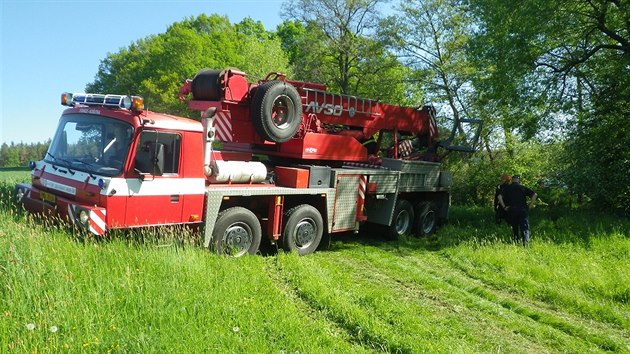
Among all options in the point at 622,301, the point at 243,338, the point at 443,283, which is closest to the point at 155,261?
the point at 243,338

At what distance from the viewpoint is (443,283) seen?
7.71 metres

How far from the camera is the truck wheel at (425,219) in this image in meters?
12.4

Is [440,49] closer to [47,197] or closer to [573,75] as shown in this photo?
[573,75]

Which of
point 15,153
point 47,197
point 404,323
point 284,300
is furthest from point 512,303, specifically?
point 15,153

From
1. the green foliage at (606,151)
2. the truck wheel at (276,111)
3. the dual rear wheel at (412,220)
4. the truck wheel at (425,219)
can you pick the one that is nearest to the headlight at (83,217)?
the truck wheel at (276,111)

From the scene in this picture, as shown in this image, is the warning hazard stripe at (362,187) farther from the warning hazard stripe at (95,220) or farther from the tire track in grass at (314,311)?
the warning hazard stripe at (95,220)

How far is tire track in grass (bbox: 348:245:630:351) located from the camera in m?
5.78

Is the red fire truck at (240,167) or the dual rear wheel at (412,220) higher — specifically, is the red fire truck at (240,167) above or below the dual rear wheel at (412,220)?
above

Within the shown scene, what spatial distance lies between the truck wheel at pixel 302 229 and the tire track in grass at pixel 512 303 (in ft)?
3.75

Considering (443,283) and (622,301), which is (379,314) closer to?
(443,283)

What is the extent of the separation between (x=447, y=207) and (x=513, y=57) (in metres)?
4.40

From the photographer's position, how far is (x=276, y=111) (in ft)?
30.1

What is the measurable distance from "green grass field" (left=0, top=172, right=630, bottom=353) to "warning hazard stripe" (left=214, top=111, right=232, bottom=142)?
2311 mm

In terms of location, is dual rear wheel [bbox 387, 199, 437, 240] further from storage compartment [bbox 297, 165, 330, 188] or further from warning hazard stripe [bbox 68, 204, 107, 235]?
warning hazard stripe [bbox 68, 204, 107, 235]
